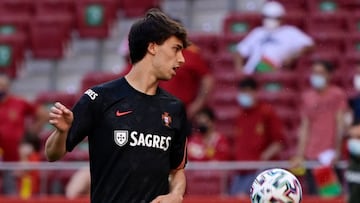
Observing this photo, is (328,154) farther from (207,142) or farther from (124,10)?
(124,10)

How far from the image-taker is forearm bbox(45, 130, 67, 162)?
6.63 metres

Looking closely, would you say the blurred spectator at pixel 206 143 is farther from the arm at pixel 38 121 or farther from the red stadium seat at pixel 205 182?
the arm at pixel 38 121

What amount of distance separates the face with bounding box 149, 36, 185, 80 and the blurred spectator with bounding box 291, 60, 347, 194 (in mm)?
5362

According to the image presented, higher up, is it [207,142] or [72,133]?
[72,133]

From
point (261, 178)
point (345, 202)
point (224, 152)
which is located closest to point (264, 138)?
point (224, 152)

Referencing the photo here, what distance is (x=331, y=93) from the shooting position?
40.8 ft

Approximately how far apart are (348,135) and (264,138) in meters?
0.86

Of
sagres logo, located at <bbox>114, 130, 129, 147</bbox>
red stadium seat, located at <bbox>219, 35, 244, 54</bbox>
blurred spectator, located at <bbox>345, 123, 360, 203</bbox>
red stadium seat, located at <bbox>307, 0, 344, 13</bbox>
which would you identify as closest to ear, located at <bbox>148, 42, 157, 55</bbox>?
sagres logo, located at <bbox>114, 130, 129, 147</bbox>

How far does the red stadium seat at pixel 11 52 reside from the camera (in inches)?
634

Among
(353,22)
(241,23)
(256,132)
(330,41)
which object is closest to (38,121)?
(256,132)

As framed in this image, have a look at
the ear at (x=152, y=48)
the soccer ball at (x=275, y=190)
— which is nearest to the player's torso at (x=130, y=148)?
the ear at (x=152, y=48)

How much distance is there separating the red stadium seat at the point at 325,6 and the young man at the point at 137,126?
9.13 metres

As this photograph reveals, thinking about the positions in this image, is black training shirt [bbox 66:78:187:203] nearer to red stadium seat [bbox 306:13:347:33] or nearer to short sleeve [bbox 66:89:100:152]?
short sleeve [bbox 66:89:100:152]

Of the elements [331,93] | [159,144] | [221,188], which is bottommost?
[221,188]
